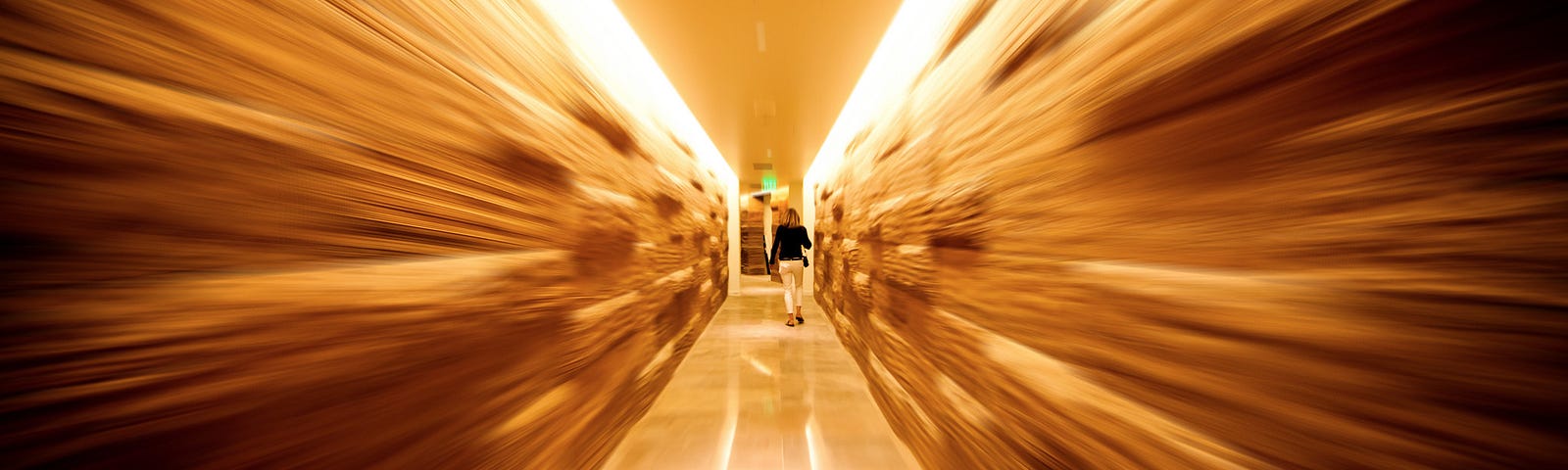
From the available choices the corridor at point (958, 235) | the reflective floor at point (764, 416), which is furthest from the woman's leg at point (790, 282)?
the corridor at point (958, 235)

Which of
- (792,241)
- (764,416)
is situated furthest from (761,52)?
(792,241)

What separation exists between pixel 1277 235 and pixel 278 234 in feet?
4.40

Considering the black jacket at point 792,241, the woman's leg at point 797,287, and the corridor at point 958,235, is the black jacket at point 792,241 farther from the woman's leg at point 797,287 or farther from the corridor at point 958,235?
the corridor at point 958,235

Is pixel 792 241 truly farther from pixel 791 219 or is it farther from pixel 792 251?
pixel 791 219

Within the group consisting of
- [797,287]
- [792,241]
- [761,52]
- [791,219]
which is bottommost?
[797,287]

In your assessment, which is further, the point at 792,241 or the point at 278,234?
the point at 792,241

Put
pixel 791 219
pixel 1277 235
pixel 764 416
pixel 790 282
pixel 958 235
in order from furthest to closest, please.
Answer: pixel 791 219 < pixel 790 282 < pixel 764 416 < pixel 958 235 < pixel 1277 235

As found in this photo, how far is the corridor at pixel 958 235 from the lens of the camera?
0.40 m

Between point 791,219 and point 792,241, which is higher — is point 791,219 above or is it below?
above

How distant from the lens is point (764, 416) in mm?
2189

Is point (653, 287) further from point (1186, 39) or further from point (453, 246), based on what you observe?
point (1186, 39)

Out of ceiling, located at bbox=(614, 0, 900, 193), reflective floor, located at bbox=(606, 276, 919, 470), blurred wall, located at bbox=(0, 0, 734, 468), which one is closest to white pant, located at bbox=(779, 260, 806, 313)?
reflective floor, located at bbox=(606, 276, 919, 470)

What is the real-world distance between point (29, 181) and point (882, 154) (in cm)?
A: 236

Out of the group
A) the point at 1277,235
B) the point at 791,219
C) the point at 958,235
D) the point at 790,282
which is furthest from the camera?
the point at 791,219
